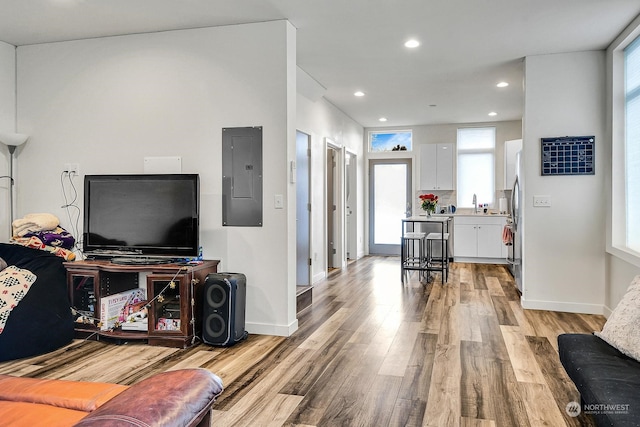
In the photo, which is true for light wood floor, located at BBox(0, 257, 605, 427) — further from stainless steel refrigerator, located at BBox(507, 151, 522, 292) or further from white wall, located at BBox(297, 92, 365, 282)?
white wall, located at BBox(297, 92, 365, 282)

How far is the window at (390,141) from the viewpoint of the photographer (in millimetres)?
9289

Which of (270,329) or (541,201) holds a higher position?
(541,201)

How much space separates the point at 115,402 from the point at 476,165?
858cm

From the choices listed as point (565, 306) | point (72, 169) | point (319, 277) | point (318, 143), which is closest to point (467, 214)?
point (319, 277)

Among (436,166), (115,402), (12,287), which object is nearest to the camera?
(115,402)

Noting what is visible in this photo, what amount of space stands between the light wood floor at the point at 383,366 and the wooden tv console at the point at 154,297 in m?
0.12

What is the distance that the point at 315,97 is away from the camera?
5.98m

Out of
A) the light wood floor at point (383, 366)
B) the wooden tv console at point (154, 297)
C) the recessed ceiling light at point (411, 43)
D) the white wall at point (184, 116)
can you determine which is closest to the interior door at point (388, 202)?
the light wood floor at point (383, 366)

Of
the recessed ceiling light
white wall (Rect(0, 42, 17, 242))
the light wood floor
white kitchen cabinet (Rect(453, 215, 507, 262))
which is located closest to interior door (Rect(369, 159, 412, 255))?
white kitchen cabinet (Rect(453, 215, 507, 262))

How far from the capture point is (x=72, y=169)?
14.3 feet

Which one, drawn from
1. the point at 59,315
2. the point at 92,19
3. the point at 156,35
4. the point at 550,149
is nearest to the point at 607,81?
the point at 550,149

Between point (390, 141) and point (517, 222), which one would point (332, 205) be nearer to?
point (390, 141)

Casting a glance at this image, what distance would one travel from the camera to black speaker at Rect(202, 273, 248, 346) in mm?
3600

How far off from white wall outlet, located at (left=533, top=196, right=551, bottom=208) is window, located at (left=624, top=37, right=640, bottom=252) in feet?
2.24
